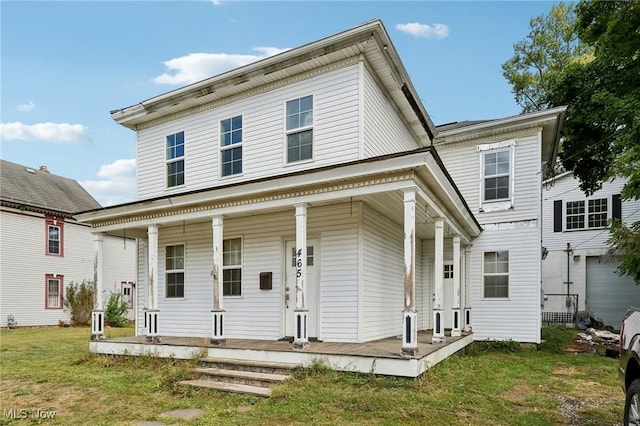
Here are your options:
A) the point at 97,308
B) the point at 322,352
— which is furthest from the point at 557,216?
the point at 97,308

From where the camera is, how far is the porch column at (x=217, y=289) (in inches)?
304

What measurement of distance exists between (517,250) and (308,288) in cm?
632

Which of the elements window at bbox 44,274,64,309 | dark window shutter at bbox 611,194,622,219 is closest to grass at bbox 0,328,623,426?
dark window shutter at bbox 611,194,622,219

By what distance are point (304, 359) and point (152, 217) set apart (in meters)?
4.79

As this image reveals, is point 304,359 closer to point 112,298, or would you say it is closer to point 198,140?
point 198,140

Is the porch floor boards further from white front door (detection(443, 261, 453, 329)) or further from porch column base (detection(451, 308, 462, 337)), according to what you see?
white front door (detection(443, 261, 453, 329))

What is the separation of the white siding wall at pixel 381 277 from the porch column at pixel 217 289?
2641 millimetres

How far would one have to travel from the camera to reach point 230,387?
6270mm

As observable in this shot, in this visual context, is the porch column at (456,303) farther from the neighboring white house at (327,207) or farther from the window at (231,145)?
the window at (231,145)

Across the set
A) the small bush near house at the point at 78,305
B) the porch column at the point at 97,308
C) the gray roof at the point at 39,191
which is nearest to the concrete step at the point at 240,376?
the porch column at the point at 97,308

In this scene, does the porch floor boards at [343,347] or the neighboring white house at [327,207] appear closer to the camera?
the porch floor boards at [343,347]

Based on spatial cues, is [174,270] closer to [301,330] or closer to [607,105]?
[301,330]

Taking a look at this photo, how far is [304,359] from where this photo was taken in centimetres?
650

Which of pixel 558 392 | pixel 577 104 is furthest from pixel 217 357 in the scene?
pixel 577 104
